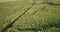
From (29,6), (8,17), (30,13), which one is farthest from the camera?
(29,6)

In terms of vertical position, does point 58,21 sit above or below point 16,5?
below

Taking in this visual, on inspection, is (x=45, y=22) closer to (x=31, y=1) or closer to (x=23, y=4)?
(x=23, y=4)

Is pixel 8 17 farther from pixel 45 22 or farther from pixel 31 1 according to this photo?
pixel 31 1

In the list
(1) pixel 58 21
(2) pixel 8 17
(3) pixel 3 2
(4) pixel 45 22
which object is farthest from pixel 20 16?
(3) pixel 3 2

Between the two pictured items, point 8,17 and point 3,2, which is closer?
point 8,17

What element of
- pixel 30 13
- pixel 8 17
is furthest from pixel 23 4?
pixel 8 17

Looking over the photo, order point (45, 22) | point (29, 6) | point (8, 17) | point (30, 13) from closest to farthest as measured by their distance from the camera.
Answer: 1. point (45, 22)
2. point (8, 17)
3. point (30, 13)
4. point (29, 6)
